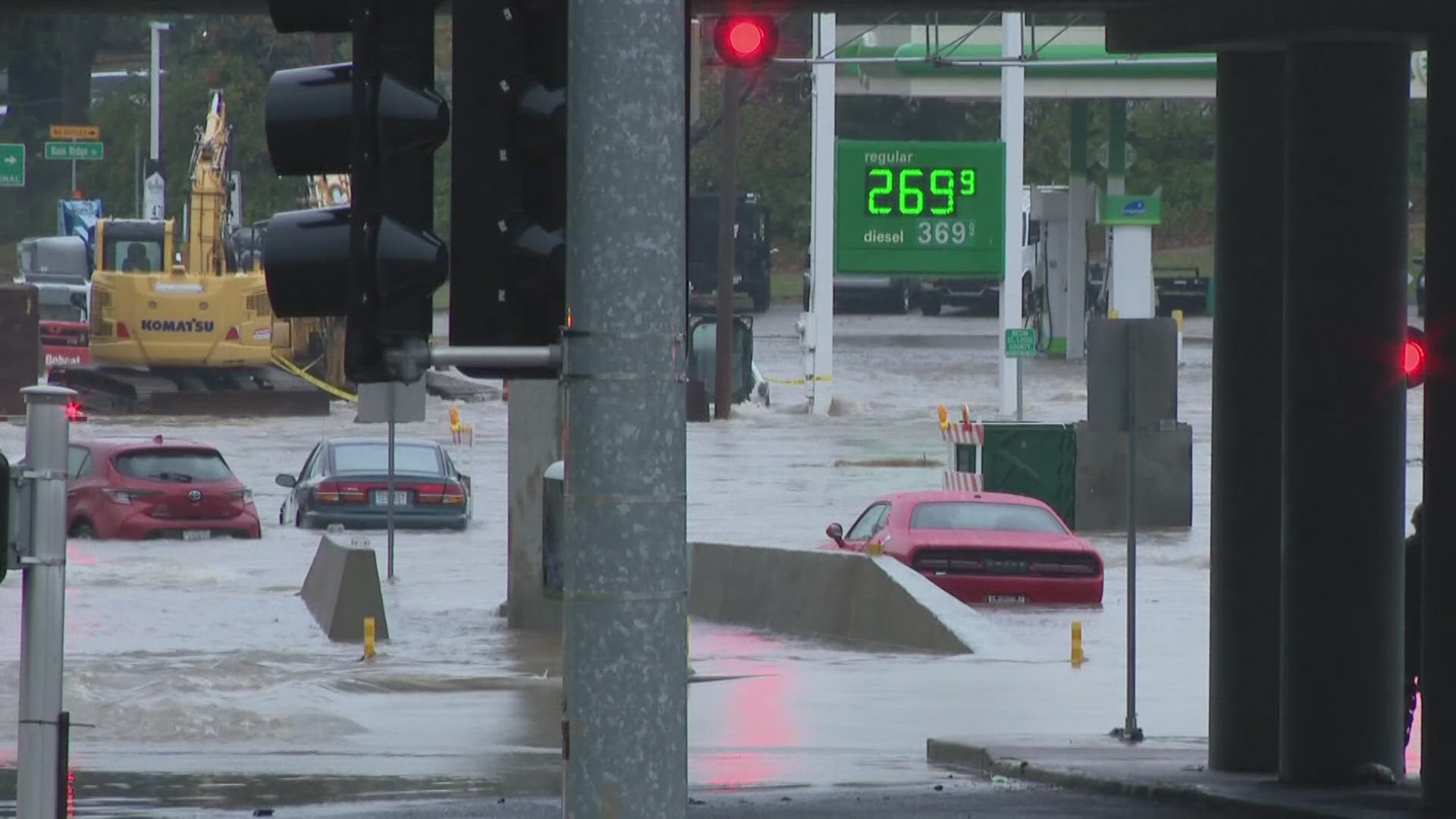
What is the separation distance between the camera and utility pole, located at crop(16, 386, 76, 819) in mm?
5348

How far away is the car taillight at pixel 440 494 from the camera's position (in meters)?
32.1

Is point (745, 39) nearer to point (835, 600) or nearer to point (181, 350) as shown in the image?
point (835, 600)

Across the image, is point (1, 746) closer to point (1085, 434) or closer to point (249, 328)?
point (1085, 434)

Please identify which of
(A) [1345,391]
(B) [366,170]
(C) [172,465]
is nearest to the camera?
(B) [366,170]

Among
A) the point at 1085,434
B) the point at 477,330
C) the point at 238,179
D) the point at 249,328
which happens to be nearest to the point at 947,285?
the point at 238,179

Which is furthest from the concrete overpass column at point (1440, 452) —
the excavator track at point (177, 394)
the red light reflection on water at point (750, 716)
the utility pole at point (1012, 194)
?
the excavator track at point (177, 394)

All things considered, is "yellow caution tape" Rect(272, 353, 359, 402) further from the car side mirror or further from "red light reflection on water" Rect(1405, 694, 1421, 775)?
"red light reflection on water" Rect(1405, 694, 1421, 775)

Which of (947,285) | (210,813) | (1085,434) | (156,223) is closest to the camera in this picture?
(210,813)

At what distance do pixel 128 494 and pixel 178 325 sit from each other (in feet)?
64.9

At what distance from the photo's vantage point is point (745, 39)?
568 inches

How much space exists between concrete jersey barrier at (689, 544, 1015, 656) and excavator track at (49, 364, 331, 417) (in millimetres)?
27079

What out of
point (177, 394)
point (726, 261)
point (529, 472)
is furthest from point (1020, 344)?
point (529, 472)

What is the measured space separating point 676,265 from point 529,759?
34.4 ft

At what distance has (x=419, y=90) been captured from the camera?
5051 millimetres
